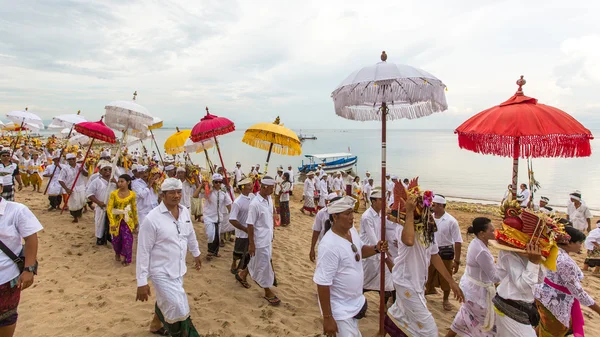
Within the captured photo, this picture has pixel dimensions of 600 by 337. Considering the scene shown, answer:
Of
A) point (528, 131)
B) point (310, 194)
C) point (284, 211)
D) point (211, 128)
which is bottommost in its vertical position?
point (284, 211)

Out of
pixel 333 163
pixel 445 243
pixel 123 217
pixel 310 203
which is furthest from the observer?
pixel 333 163

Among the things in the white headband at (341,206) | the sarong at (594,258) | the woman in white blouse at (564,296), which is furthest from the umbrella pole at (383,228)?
the sarong at (594,258)

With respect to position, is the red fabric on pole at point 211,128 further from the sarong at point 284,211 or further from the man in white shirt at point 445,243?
the sarong at point 284,211

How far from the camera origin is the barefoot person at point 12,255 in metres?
3.01

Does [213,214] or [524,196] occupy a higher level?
[213,214]

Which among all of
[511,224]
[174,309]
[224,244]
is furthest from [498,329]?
[224,244]

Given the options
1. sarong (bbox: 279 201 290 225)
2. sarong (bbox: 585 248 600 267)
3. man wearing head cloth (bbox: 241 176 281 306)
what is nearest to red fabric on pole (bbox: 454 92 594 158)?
man wearing head cloth (bbox: 241 176 281 306)

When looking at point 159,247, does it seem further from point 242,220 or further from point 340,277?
point 242,220

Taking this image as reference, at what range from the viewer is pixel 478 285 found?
3701 mm

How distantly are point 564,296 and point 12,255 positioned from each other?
19.0 feet

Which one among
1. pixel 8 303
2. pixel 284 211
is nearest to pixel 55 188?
pixel 284 211

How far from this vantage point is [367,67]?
140 inches

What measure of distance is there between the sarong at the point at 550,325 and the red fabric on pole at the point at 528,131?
1.79 meters

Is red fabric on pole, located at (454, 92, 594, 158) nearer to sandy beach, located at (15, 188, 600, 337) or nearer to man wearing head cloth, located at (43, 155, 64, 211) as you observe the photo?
sandy beach, located at (15, 188, 600, 337)
